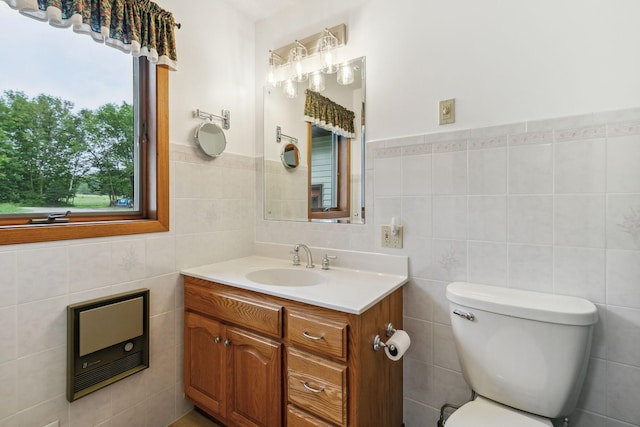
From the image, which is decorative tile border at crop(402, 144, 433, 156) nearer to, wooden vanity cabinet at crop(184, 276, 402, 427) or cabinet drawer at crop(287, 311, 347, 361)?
wooden vanity cabinet at crop(184, 276, 402, 427)

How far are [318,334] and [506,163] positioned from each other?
3.46ft

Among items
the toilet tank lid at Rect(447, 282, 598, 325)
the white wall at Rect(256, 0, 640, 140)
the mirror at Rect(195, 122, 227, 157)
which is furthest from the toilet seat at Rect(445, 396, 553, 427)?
the mirror at Rect(195, 122, 227, 157)

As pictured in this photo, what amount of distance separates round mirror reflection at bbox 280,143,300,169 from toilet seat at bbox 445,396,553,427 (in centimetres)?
149

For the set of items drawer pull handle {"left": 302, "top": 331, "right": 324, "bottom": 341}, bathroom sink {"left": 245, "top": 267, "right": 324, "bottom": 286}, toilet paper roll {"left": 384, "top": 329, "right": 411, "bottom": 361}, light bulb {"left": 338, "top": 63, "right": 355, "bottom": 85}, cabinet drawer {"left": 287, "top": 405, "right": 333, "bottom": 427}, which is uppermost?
light bulb {"left": 338, "top": 63, "right": 355, "bottom": 85}

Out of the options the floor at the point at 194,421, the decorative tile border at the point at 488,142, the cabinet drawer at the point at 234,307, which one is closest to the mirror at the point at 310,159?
the decorative tile border at the point at 488,142

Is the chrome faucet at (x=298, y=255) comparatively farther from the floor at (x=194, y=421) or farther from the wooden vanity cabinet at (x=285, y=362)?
the floor at (x=194, y=421)

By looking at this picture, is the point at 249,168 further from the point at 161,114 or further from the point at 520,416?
the point at 520,416

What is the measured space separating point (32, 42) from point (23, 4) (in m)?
0.23

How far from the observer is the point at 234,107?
1903 mm

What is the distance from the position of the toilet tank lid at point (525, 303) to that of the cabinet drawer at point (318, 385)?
563mm

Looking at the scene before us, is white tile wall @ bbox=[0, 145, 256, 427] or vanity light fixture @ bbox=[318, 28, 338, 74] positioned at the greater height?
vanity light fixture @ bbox=[318, 28, 338, 74]

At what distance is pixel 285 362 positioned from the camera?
1243 millimetres

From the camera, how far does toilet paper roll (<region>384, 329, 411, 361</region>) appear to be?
44.9 inches

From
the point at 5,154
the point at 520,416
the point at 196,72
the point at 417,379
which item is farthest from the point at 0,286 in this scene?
the point at 520,416
